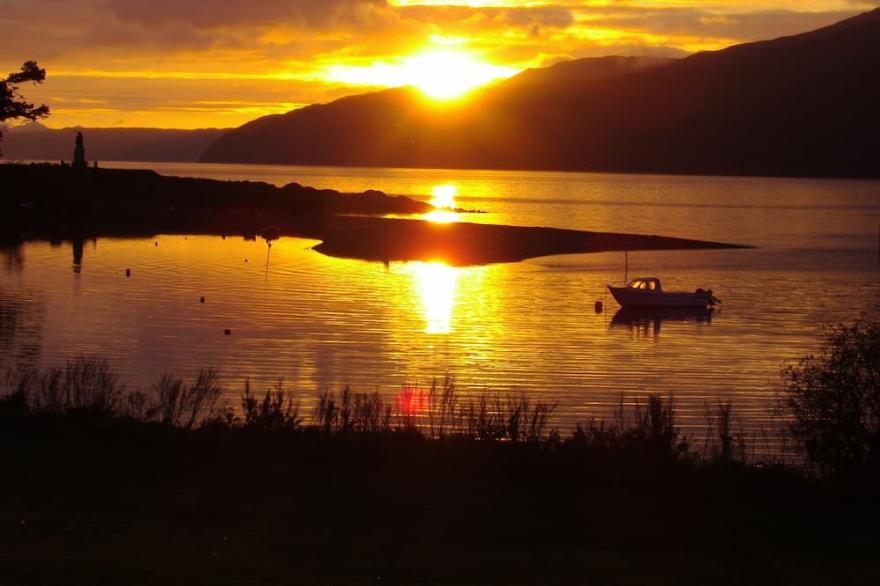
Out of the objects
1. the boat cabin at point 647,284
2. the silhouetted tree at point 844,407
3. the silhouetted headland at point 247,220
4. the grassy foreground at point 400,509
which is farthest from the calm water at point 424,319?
the grassy foreground at point 400,509

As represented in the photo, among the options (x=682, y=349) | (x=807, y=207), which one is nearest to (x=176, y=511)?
(x=682, y=349)

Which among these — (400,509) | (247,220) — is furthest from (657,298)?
(247,220)

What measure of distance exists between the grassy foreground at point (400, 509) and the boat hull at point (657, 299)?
30.8 m

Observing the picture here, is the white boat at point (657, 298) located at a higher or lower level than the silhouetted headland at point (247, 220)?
lower

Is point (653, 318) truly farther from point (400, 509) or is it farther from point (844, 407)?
point (400, 509)

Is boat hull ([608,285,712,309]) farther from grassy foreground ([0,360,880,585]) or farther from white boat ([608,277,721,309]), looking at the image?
grassy foreground ([0,360,880,585])

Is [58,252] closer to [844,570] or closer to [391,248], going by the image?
[391,248]

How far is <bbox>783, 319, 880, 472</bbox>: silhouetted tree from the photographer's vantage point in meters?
13.7

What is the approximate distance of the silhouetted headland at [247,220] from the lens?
226ft

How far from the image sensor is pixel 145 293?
42.0m

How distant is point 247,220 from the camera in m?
81.2

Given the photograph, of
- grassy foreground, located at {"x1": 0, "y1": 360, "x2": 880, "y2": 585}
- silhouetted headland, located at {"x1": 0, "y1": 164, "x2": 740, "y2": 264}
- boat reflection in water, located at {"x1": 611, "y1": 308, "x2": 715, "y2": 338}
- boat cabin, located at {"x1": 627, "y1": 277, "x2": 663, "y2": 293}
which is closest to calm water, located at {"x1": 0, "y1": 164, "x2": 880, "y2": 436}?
boat reflection in water, located at {"x1": 611, "y1": 308, "x2": 715, "y2": 338}

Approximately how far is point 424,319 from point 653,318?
10654 mm

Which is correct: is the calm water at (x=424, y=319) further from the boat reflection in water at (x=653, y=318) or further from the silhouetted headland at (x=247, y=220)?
the silhouetted headland at (x=247, y=220)
